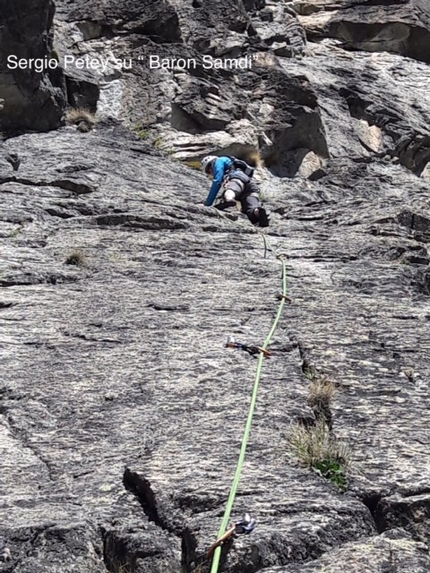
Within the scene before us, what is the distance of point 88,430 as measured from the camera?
6090 mm

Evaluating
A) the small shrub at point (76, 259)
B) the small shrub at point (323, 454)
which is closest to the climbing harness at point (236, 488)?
the small shrub at point (323, 454)

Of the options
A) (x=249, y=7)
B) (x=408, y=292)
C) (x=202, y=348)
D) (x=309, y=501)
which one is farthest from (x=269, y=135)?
(x=309, y=501)

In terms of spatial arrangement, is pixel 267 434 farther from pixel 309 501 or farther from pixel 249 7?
pixel 249 7

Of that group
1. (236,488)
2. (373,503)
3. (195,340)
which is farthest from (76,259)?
(373,503)

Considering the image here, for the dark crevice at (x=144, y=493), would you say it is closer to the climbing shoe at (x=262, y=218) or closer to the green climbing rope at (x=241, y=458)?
the green climbing rope at (x=241, y=458)

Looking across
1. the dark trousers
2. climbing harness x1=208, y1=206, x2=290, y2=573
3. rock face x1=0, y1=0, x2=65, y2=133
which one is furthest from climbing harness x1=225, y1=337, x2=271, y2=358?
rock face x1=0, y1=0, x2=65, y2=133

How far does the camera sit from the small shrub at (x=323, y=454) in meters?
5.27

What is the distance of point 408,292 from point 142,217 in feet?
13.4

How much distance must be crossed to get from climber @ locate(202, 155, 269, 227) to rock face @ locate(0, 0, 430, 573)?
40 centimetres

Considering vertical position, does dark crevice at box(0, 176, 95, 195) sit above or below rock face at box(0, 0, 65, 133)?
below

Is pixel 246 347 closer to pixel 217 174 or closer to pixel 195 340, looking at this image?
pixel 195 340

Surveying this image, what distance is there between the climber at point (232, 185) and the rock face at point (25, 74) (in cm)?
355

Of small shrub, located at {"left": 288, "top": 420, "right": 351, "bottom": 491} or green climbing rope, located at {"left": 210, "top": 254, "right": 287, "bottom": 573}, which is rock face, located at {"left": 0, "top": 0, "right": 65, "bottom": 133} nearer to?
green climbing rope, located at {"left": 210, "top": 254, "right": 287, "bottom": 573}

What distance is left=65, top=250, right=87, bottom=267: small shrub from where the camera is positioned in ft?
33.4
